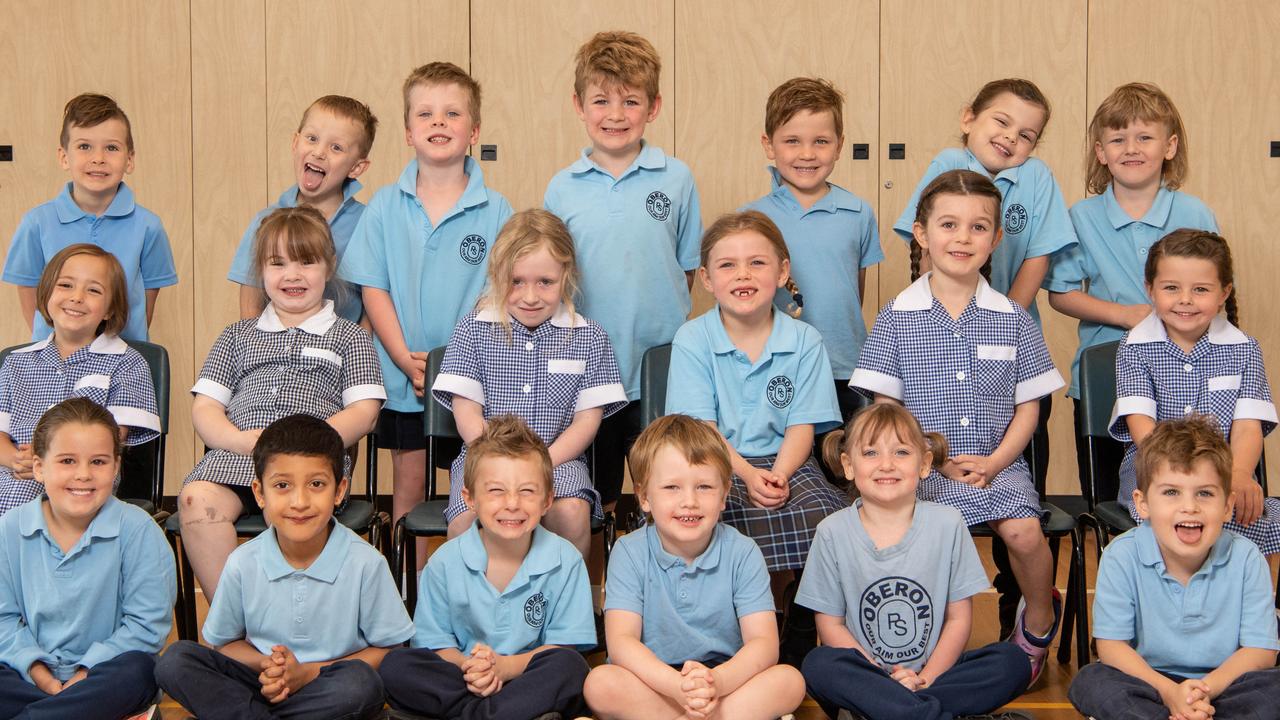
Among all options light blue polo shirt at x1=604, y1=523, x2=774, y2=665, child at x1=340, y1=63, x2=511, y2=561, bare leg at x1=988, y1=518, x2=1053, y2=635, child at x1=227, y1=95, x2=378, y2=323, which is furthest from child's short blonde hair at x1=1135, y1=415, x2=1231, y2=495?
child at x1=227, y1=95, x2=378, y2=323

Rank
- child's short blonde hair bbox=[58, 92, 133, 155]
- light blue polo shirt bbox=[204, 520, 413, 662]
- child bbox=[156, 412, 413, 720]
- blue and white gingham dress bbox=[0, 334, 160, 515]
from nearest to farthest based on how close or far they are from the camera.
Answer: child bbox=[156, 412, 413, 720] → light blue polo shirt bbox=[204, 520, 413, 662] → blue and white gingham dress bbox=[0, 334, 160, 515] → child's short blonde hair bbox=[58, 92, 133, 155]

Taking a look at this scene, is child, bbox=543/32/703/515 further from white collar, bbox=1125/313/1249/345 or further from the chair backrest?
white collar, bbox=1125/313/1249/345

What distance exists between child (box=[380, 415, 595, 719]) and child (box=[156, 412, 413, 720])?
9cm

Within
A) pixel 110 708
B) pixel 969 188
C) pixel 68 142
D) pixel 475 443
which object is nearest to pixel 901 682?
pixel 475 443

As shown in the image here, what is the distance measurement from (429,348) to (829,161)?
1308mm

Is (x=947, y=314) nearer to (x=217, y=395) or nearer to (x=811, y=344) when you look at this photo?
(x=811, y=344)

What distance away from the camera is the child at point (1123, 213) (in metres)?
3.75

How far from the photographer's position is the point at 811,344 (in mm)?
3322

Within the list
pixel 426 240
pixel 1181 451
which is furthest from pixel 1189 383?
pixel 426 240

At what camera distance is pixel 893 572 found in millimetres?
2797

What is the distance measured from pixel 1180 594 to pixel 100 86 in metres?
4.45

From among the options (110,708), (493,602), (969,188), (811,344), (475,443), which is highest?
(969,188)

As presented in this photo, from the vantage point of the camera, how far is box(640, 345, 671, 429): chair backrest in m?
3.40

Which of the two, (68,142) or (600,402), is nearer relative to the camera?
(600,402)
